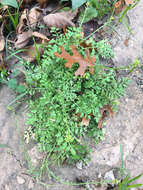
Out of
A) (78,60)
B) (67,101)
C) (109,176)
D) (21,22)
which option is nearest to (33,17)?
(21,22)

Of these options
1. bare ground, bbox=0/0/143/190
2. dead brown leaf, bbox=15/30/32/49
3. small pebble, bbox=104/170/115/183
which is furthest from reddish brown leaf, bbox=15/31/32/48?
small pebble, bbox=104/170/115/183

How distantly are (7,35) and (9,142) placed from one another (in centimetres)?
135

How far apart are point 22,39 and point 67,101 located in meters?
1.00

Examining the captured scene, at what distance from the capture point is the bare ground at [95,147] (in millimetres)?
2006

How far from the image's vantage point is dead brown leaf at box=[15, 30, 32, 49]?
2367 millimetres

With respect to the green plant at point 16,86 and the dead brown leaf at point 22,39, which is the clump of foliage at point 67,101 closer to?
the green plant at point 16,86

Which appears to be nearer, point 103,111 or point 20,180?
point 20,180

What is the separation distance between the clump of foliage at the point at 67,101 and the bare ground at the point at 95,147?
0.48 ft

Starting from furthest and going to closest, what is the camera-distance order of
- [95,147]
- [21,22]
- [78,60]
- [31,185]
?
1. [21,22]
2. [95,147]
3. [31,185]
4. [78,60]

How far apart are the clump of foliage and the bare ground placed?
0.15m

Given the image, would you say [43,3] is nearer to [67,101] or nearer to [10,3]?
[10,3]

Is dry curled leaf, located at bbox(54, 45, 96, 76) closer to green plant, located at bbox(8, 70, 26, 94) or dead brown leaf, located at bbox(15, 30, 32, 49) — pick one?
green plant, located at bbox(8, 70, 26, 94)

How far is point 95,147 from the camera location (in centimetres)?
212

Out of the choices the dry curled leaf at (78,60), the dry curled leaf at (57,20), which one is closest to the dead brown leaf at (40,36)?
the dry curled leaf at (57,20)
